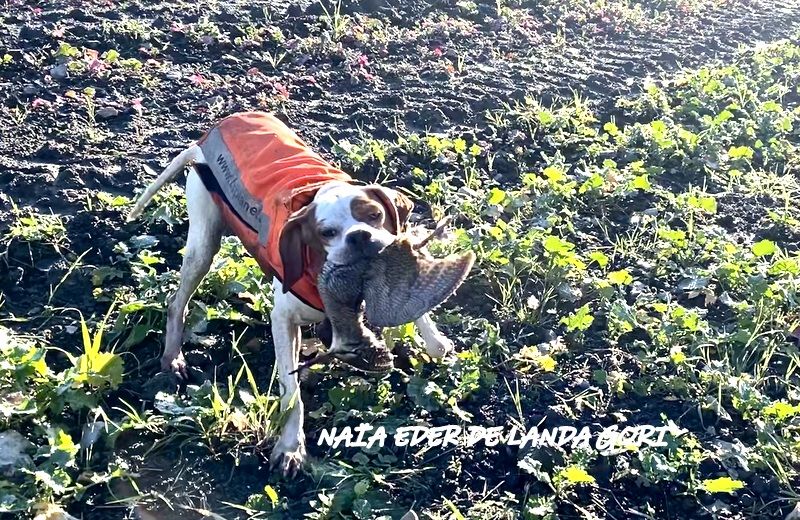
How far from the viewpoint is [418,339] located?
147 inches

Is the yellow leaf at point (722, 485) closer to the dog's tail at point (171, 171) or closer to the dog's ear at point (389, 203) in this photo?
the dog's ear at point (389, 203)

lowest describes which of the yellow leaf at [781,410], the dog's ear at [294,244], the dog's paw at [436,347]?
the dog's paw at [436,347]

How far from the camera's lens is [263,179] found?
3.62 metres

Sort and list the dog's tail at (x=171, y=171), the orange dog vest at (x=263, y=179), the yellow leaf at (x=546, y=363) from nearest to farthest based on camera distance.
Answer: the orange dog vest at (x=263, y=179), the yellow leaf at (x=546, y=363), the dog's tail at (x=171, y=171)

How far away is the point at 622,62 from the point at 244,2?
2.96 m

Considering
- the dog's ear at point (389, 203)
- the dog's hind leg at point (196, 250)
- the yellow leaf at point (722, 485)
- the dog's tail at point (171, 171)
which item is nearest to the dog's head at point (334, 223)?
the dog's ear at point (389, 203)

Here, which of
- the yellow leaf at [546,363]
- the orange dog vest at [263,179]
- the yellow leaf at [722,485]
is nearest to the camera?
the yellow leaf at [722,485]

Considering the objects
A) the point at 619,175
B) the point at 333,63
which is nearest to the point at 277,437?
the point at 619,175

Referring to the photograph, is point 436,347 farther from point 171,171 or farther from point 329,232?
point 171,171

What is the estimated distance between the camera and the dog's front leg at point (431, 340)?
3.65 metres

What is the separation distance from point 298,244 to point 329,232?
14 centimetres

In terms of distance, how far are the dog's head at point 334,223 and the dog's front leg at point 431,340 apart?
0.49m

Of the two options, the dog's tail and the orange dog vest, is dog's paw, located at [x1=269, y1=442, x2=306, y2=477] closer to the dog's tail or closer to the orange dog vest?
the orange dog vest

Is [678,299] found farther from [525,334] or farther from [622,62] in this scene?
[622,62]
